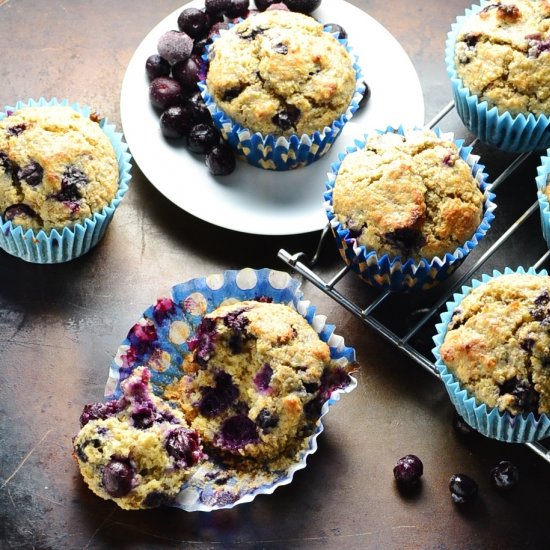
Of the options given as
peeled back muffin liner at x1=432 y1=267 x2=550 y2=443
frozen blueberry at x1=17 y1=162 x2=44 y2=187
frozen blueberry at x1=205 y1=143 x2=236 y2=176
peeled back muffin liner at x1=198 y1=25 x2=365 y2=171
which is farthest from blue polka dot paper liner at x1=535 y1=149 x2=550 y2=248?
frozen blueberry at x1=17 y1=162 x2=44 y2=187

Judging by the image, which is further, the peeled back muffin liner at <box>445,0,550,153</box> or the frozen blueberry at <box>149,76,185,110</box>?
the frozen blueberry at <box>149,76,185,110</box>

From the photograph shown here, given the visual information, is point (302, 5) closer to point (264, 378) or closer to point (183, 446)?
point (264, 378)

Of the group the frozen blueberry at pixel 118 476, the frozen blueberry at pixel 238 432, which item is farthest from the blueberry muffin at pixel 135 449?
the frozen blueberry at pixel 238 432

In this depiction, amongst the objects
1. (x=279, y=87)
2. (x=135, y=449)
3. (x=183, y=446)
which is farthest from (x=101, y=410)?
(x=279, y=87)

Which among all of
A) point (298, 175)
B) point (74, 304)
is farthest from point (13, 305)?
point (298, 175)

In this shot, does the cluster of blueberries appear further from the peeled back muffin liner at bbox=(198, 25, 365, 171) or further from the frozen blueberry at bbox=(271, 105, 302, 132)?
the frozen blueberry at bbox=(271, 105, 302, 132)

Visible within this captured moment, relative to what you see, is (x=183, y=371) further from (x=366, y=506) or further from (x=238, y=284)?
(x=366, y=506)
